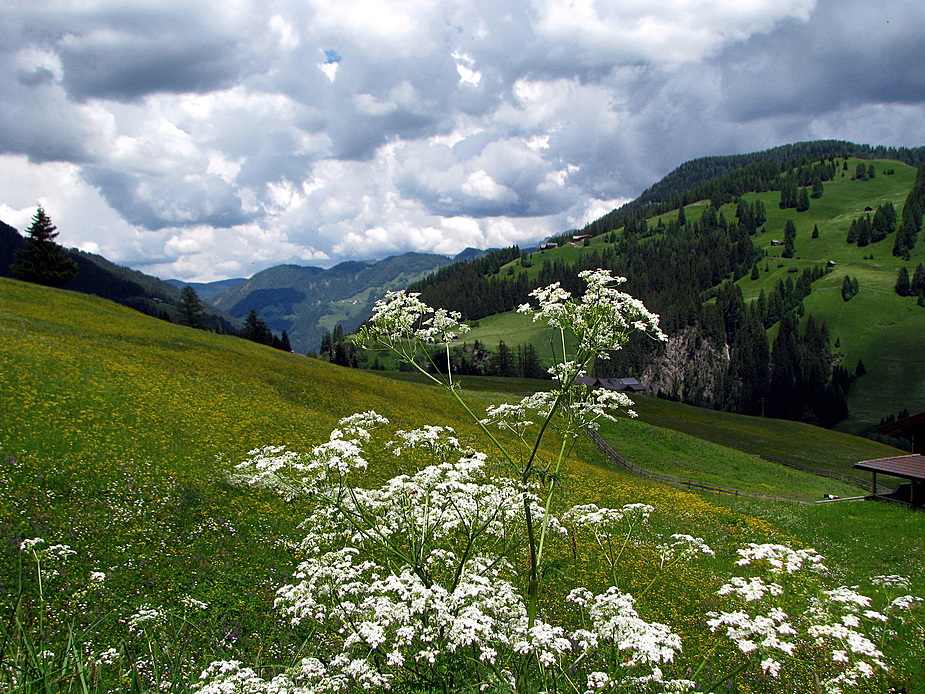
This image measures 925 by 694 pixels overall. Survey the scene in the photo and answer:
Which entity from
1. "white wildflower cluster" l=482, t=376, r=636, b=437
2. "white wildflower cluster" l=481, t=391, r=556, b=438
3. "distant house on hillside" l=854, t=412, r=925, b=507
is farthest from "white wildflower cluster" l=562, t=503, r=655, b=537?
"distant house on hillside" l=854, t=412, r=925, b=507

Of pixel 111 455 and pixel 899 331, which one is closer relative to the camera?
pixel 111 455

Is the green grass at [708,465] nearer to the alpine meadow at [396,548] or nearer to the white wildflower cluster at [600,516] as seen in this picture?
the alpine meadow at [396,548]

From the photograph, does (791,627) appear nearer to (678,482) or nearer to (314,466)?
(314,466)

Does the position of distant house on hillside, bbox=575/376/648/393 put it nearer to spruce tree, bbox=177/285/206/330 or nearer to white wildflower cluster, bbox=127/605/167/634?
spruce tree, bbox=177/285/206/330

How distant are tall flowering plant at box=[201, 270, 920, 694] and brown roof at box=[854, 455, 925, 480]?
33.9 meters

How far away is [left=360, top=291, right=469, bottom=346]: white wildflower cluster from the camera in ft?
25.5

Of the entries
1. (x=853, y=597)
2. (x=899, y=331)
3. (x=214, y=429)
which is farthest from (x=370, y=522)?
(x=899, y=331)

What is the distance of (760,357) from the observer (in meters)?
195

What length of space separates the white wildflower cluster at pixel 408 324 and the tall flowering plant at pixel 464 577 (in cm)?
3

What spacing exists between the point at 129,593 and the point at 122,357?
83.5 feet

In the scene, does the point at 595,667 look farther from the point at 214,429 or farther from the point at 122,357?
the point at 122,357

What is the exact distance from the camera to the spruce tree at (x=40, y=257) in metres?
76.0

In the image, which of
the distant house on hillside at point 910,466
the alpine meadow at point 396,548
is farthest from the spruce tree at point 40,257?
the distant house on hillside at point 910,466

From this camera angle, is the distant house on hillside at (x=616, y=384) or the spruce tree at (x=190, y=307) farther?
the distant house on hillside at (x=616, y=384)
